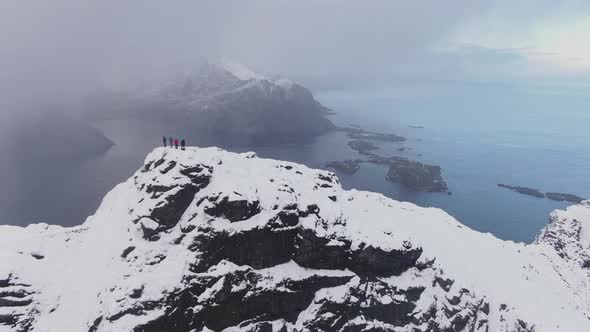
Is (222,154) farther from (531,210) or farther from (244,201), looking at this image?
(531,210)

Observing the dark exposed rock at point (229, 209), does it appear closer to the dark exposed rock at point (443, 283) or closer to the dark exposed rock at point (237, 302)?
the dark exposed rock at point (237, 302)

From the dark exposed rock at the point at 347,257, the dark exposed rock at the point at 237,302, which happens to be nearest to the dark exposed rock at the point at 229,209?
the dark exposed rock at the point at 237,302

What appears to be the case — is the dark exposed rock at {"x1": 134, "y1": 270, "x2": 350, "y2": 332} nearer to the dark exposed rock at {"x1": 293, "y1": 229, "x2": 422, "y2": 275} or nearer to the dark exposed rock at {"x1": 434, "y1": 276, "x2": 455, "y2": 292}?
the dark exposed rock at {"x1": 293, "y1": 229, "x2": 422, "y2": 275}

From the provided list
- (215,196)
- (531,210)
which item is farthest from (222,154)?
(531,210)

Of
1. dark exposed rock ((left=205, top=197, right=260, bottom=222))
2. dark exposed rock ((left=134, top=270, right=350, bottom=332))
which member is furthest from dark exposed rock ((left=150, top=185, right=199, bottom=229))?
dark exposed rock ((left=134, top=270, right=350, bottom=332))

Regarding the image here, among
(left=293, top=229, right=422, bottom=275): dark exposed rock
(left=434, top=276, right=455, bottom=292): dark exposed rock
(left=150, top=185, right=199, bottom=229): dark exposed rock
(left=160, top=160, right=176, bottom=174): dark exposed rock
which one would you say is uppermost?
(left=160, top=160, right=176, bottom=174): dark exposed rock

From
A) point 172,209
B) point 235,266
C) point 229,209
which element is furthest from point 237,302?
point 172,209

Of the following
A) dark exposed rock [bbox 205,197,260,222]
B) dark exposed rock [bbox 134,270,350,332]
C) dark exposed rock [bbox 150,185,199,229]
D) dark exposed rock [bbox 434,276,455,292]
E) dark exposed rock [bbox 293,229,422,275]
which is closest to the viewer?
dark exposed rock [bbox 134,270,350,332]

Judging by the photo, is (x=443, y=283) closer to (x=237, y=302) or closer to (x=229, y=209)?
(x=237, y=302)
